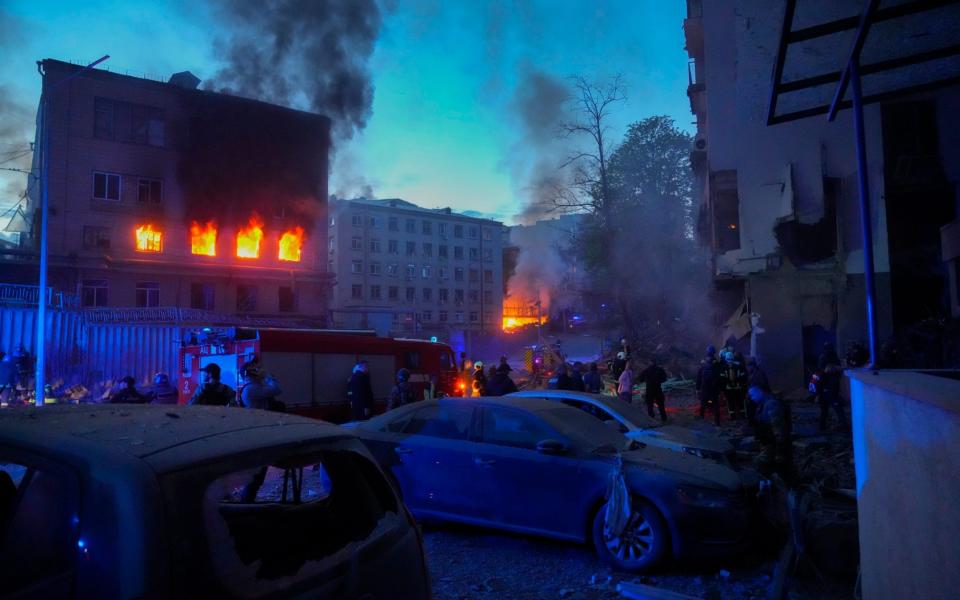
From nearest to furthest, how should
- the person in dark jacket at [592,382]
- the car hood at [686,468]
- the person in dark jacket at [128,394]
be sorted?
1. the car hood at [686,468]
2. the person in dark jacket at [128,394]
3. the person in dark jacket at [592,382]

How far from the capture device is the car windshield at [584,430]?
5539 millimetres

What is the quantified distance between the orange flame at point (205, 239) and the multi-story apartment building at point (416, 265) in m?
20.6

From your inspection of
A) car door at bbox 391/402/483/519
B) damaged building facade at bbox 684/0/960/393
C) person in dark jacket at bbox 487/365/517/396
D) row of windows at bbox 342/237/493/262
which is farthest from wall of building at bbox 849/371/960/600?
row of windows at bbox 342/237/493/262

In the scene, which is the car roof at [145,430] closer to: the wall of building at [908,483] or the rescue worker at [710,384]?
the wall of building at [908,483]

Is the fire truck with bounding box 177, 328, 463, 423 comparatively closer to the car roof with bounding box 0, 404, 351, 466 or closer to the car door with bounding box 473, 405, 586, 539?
the car door with bounding box 473, 405, 586, 539

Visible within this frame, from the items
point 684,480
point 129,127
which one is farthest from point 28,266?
point 684,480

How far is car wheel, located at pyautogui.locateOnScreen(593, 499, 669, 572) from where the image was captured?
4.90 meters

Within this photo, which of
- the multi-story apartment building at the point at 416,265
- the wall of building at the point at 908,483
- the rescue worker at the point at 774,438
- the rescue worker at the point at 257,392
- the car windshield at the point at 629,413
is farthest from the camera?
the multi-story apartment building at the point at 416,265

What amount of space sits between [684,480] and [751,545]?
3.32 ft

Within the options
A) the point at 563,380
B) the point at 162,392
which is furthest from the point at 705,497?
the point at 162,392

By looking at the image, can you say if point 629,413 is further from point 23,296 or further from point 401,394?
point 23,296

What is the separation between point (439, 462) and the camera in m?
5.87

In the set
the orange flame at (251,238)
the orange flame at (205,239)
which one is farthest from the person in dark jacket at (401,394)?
the orange flame at (251,238)

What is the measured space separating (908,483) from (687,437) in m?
4.34
